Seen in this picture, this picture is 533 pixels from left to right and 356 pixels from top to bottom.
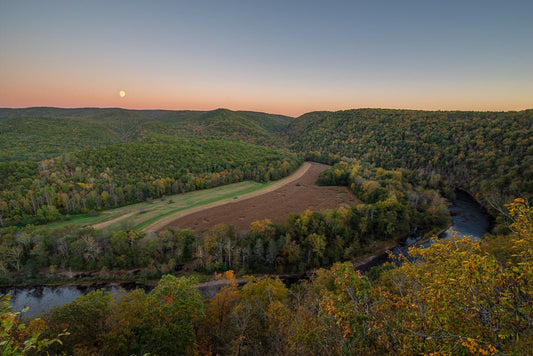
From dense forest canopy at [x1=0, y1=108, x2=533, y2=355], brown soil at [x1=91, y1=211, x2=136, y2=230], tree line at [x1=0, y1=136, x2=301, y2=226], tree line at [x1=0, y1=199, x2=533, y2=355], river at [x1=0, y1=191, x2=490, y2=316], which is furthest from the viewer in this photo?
tree line at [x1=0, y1=136, x2=301, y2=226]

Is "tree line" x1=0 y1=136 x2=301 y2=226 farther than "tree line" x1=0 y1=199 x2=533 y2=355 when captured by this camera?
Yes

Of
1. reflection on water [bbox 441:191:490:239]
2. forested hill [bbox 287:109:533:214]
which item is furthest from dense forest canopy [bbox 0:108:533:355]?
reflection on water [bbox 441:191:490:239]

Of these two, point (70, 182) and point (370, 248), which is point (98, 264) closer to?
point (70, 182)

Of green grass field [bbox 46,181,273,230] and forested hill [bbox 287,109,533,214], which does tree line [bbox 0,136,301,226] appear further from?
forested hill [bbox 287,109,533,214]

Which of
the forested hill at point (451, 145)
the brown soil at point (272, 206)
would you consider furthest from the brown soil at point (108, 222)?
the forested hill at point (451, 145)

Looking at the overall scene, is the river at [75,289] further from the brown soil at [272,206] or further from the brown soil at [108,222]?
the brown soil at [272,206]

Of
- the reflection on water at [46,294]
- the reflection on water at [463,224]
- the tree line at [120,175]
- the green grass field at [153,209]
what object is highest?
the tree line at [120,175]
